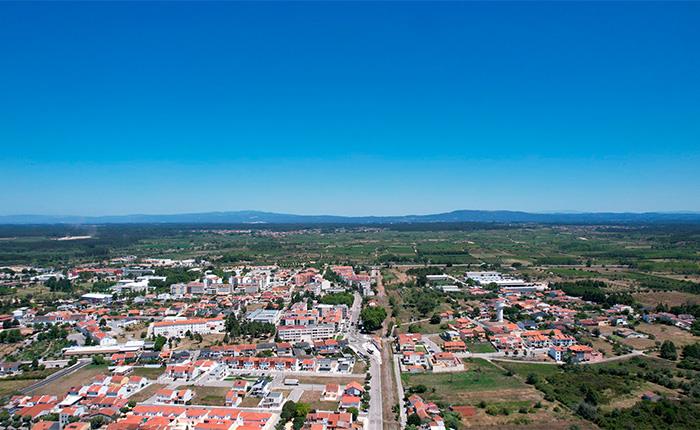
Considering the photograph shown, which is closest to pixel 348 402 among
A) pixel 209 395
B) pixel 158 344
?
pixel 209 395

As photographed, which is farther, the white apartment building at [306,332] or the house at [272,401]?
the white apartment building at [306,332]

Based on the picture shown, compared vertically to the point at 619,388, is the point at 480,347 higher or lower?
lower

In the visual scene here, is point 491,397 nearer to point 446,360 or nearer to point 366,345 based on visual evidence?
point 446,360

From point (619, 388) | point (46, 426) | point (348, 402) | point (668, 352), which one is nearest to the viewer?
point (46, 426)

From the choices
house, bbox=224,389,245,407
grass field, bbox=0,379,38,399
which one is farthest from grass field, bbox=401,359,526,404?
grass field, bbox=0,379,38,399

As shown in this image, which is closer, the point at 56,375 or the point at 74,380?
the point at 74,380

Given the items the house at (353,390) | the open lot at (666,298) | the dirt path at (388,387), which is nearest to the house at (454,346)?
the dirt path at (388,387)

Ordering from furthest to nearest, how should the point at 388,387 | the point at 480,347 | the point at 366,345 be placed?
the point at 366,345 → the point at 480,347 → the point at 388,387

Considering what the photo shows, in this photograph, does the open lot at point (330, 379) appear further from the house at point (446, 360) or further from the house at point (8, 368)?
the house at point (8, 368)

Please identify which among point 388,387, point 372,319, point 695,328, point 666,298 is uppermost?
point 372,319
